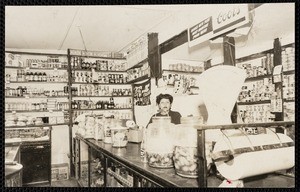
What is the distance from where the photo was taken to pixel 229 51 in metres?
2.35

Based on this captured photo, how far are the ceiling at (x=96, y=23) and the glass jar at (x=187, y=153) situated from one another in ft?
4.95

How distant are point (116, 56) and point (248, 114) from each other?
10.5 ft

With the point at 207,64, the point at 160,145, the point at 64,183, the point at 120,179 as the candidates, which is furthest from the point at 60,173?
the point at 160,145

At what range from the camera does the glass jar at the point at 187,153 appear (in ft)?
4.19

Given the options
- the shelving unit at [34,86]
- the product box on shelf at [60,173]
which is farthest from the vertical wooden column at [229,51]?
the product box on shelf at [60,173]

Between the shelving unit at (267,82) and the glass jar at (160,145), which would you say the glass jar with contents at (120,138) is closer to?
the glass jar at (160,145)

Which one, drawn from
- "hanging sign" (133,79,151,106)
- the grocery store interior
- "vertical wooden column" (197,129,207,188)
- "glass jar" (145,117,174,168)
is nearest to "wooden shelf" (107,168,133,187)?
the grocery store interior

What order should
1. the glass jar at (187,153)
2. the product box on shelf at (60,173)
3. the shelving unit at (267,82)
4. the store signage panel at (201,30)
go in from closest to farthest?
the glass jar at (187,153)
the store signage panel at (201,30)
the shelving unit at (267,82)
the product box on shelf at (60,173)

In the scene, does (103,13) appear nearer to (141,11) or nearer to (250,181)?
(141,11)

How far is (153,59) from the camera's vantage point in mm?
3844

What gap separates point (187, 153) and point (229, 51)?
4.57 ft

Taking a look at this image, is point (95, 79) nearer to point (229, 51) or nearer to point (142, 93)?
point (142, 93)

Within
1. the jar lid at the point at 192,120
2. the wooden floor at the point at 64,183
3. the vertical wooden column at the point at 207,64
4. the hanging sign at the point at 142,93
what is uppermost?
the vertical wooden column at the point at 207,64

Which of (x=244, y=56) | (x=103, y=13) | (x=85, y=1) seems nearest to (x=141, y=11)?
(x=103, y=13)
